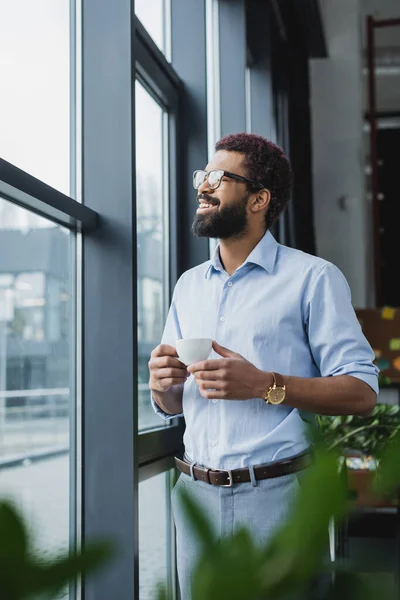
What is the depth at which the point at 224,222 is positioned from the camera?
6.32ft

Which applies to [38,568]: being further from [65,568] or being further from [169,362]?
[169,362]

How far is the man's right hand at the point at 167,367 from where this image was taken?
166cm

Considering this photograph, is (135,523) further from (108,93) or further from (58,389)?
(108,93)

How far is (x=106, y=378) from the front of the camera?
221cm

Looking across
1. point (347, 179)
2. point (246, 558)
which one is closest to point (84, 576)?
point (246, 558)

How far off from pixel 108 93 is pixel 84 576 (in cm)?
221

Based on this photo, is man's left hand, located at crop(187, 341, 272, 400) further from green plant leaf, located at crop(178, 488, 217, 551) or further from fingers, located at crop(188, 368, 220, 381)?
green plant leaf, located at crop(178, 488, 217, 551)

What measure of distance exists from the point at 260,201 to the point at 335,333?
45 centimetres

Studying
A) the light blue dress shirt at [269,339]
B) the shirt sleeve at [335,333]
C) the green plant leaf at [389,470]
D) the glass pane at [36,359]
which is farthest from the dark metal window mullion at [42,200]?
the green plant leaf at [389,470]

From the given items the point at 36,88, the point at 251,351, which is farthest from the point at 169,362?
the point at 36,88

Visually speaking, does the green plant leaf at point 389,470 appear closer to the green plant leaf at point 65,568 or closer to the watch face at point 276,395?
the green plant leaf at point 65,568

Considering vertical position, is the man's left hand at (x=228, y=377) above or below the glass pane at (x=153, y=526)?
above

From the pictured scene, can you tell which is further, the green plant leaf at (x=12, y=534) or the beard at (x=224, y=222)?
the beard at (x=224, y=222)

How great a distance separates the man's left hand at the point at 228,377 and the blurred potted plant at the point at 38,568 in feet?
4.42
